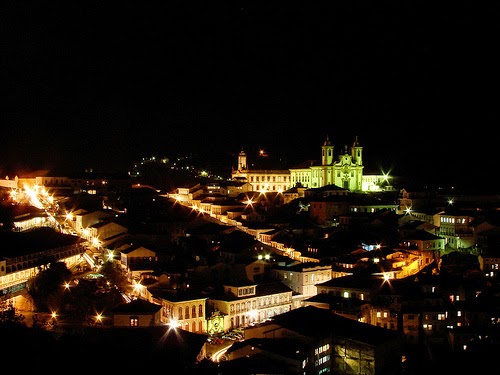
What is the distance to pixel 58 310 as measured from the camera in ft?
66.7

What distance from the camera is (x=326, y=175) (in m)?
43.0

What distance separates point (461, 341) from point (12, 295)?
1527 centimetres

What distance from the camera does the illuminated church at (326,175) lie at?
141ft

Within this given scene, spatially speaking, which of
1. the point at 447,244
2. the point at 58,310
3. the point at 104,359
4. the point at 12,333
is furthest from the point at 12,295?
the point at 447,244

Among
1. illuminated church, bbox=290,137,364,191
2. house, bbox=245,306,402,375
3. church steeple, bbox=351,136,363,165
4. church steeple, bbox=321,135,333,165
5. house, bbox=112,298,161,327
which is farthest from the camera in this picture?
church steeple, bbox=351,136,363,165

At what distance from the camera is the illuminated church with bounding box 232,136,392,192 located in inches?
1689

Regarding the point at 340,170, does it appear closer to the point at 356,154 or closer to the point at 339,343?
the point at 356,154

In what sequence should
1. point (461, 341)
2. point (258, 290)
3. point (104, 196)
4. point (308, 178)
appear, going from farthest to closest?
1. point (308, 178)
2. point (104, 196)
3. point (258, 290)
4. point (461, 341)

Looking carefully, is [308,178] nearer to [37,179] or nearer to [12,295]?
[37,179]

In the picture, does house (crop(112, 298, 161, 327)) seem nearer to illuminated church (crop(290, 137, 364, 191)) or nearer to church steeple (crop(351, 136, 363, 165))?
illuminated church (crop(290, 137, 364, 191))

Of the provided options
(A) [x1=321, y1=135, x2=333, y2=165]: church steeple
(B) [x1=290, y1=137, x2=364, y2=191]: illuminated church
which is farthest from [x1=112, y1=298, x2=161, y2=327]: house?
(A) [x1=321, y1=135, x2=333, y2=165]: church steeple

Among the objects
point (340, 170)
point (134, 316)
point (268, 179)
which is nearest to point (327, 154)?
point (340, 170)

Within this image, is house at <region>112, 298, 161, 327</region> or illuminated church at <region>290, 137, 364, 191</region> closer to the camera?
house at <region>112, 298, 161, 327</region>

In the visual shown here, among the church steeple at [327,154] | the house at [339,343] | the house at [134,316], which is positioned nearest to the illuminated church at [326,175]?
the church steeple at [327,154]
